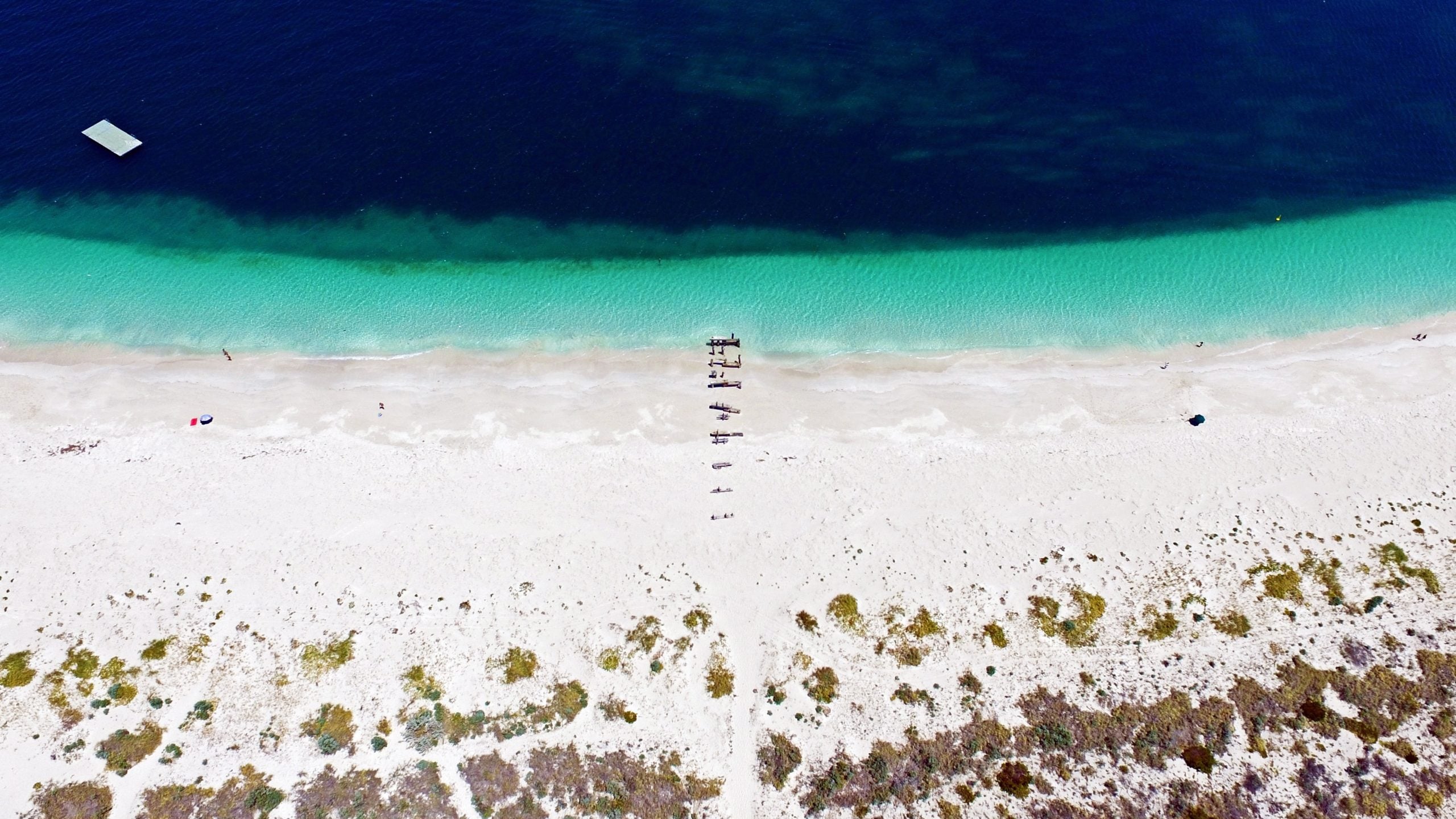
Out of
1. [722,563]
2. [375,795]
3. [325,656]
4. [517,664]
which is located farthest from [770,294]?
[375,795]

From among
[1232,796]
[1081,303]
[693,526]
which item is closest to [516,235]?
[693,526]

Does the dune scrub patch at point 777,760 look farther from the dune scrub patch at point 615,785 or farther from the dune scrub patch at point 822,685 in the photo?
the dune scrub patch at point 822,685

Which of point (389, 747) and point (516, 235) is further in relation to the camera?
point (516, 235)

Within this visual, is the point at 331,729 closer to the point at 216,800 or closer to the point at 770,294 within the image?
the point at 216,800

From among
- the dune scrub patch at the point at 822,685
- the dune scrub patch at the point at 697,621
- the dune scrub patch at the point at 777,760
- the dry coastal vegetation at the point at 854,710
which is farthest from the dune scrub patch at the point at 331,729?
the dune scrub patch at the point at 822,685

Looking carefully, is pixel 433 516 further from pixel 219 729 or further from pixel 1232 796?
pixel 1232 796

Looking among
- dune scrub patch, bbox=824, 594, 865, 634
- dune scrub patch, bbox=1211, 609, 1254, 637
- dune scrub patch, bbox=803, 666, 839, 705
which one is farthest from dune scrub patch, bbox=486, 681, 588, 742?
dune scrub patch, bbox=1211, 609, 1254, 637
